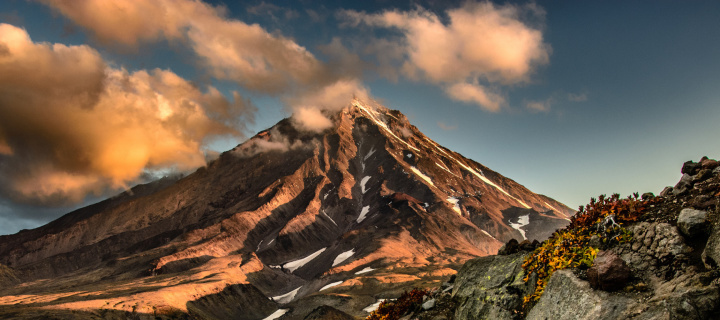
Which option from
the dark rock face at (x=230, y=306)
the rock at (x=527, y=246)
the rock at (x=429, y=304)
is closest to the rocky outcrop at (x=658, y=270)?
the rock at (x=527, y=246)

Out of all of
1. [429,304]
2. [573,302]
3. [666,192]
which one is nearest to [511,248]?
[429,304]

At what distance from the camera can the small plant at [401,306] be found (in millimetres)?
13469

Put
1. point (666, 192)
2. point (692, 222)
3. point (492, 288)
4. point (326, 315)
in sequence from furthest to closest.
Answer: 1. point (326, 315)
2. point (492, 288)
3. point (666, 192)
4. point (692, 222)

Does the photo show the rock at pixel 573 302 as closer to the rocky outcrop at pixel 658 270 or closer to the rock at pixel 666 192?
the rocky outcrop at pixel 658 270

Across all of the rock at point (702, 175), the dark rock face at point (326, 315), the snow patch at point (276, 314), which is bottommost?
the snow patch at point (276, 314)

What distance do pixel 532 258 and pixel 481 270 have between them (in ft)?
7.10

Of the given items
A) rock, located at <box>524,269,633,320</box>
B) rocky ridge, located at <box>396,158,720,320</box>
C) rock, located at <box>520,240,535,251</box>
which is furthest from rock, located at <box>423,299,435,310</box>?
rock, located at <box>524,269,633,320</box>

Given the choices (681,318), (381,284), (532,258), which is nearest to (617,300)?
(681,318)

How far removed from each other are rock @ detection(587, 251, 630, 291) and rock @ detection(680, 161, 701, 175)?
3232 millimetres

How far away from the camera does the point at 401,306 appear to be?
45.0 ft

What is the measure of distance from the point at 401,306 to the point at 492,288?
341 centimetres

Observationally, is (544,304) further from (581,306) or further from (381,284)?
(381,284)

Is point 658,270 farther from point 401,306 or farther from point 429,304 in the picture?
point 401,306

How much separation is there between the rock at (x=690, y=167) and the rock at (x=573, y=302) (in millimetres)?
3679
